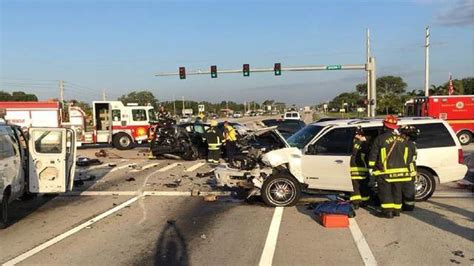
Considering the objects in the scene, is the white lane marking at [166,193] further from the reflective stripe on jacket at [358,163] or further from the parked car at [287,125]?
the parked car at [287,125]

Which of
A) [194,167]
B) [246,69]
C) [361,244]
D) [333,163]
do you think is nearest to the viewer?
[361,244]

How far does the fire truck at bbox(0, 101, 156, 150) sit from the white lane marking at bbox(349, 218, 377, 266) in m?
21.1

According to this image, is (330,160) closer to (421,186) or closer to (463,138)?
(421,186)

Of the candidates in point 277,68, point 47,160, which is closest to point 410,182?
point 47,160

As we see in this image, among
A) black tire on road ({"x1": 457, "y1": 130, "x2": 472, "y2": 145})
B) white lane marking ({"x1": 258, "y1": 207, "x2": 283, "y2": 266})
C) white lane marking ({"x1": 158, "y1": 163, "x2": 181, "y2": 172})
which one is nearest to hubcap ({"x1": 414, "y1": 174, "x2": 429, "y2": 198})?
white lane marking ({"x1": 258, "y1": 207, "x2": 283, "y2": 266})

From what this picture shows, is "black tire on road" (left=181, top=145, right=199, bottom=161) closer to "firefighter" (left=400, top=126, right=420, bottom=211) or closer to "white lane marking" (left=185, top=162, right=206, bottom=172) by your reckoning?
"white lane marking" (left=185, top=162, right=206, bottom=172)

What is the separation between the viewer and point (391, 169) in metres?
8.80

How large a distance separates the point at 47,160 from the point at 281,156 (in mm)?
4583

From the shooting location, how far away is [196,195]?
11922mm

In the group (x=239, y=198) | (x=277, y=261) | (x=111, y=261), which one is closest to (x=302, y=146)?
(x=239, y=198)

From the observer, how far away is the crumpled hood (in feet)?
33.8

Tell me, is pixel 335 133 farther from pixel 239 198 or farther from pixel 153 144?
pixel 153 144

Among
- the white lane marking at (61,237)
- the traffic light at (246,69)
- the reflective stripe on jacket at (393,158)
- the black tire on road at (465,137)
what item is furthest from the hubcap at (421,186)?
the traffic light at (246,69)

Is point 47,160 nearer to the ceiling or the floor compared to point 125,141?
nearer to the ceiling
